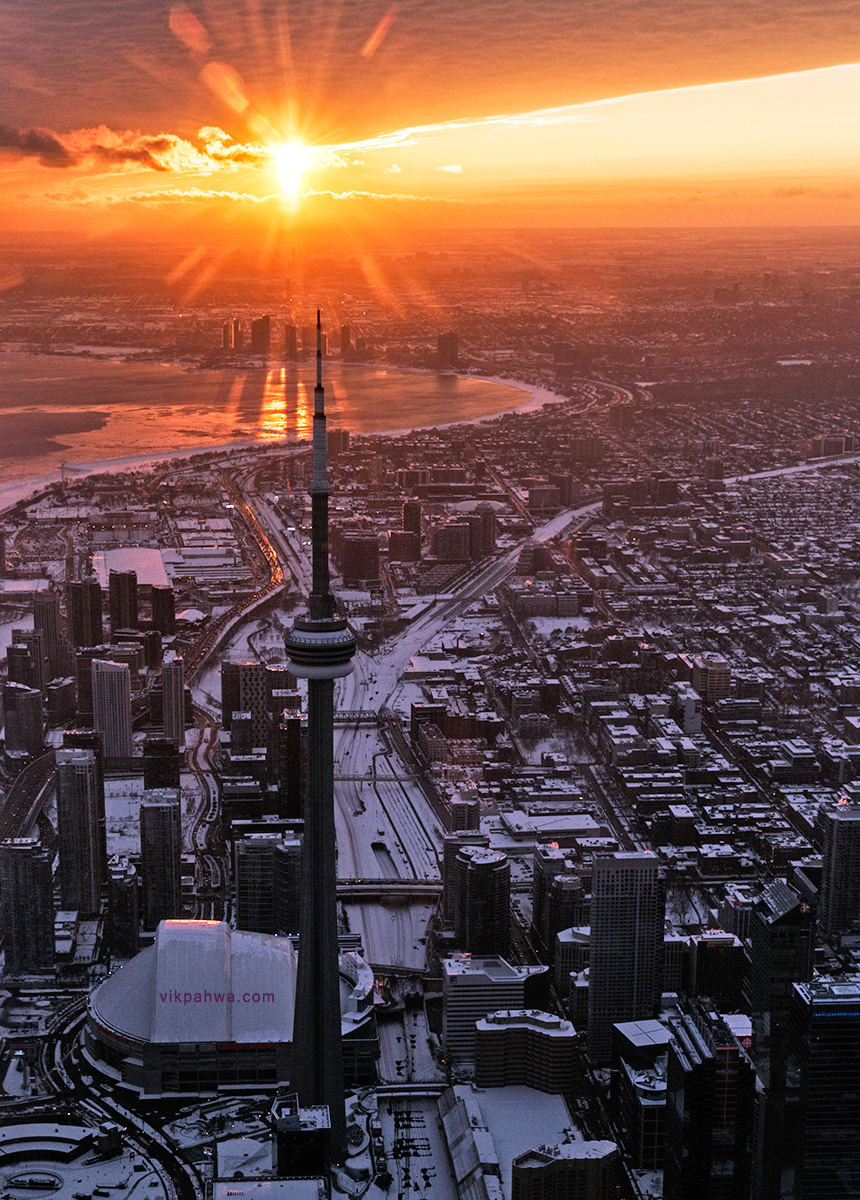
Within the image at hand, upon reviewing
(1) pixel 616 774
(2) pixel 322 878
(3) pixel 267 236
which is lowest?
(1) pixel 616 774

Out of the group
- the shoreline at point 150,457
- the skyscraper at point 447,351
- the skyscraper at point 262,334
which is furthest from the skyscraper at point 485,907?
the skyscraper at point 447,351

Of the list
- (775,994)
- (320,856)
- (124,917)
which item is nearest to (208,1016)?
(320,856)

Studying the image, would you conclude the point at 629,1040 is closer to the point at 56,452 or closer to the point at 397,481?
the point at 397,481

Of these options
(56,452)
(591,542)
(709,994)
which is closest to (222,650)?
(591,542)

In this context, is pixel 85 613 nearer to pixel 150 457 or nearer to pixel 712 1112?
pixel 150 457

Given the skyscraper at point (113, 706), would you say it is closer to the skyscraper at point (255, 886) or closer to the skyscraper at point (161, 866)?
the skyscraper at point (161, 866)

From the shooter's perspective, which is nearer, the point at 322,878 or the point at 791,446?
the point at 322,878
